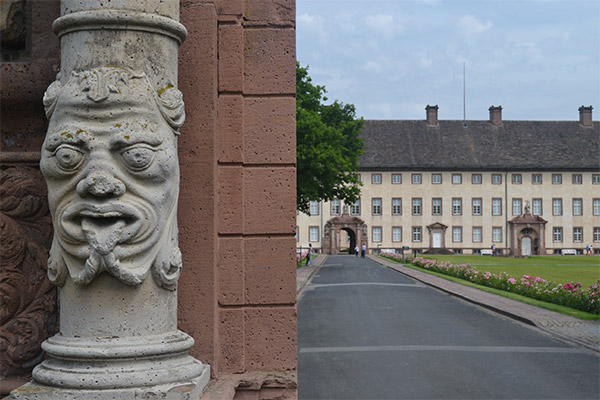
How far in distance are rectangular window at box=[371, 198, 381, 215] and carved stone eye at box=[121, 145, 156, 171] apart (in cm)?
7529

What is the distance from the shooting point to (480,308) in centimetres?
1852

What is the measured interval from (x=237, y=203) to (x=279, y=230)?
0.30 meters

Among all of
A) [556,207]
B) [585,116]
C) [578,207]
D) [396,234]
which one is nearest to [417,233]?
[396,234]

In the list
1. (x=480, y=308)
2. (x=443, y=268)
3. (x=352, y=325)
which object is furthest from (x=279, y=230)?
(x=443, y=268)

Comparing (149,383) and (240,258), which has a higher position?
(240,258)

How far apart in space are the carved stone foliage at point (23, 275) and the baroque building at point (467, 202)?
73.0 meters

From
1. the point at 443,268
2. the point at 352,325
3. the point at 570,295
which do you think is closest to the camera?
the point at 352,325

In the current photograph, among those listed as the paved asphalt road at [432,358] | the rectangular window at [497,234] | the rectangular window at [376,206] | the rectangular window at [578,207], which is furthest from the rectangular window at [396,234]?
the paved asphalt road at [432,358]

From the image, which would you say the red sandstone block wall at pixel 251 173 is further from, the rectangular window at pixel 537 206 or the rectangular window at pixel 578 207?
the rectangular window at pixel 578 207

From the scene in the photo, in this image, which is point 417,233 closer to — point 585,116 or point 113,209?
point 585,116

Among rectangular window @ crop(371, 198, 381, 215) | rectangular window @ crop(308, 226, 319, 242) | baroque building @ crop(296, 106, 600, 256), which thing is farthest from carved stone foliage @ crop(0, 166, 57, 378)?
rectangular window @ crop(371, 198, 381, 215)

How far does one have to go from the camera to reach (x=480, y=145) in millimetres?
80812

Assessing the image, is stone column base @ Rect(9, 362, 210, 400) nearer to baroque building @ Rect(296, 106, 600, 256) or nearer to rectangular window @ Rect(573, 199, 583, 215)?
baroque building @ Rect(296, 106, 600, 256)

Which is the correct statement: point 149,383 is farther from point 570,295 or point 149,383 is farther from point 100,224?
point 570,295
